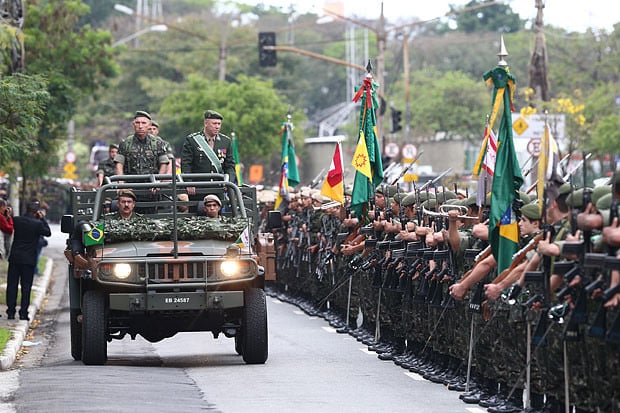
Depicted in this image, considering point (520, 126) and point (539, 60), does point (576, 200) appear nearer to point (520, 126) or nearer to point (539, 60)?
point (520, 126)

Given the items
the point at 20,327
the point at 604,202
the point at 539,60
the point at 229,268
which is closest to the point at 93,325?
the point at 229,268

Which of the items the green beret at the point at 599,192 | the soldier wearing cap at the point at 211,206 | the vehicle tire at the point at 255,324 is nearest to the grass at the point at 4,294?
the soldier wearing cap at the point at 211,206

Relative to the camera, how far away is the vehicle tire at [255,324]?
1605 cm

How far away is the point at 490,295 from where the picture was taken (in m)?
12.2

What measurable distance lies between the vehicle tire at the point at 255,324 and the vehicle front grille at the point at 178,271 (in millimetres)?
615

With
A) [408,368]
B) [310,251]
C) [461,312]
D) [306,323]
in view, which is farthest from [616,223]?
[310,251]

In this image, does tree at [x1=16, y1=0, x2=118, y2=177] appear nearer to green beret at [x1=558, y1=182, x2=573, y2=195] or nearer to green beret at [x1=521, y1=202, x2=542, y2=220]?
green beret at [x1=521, y1=202, x2=542, y2=220]

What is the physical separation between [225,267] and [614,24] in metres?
51.5

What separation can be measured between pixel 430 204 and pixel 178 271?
2.88 m

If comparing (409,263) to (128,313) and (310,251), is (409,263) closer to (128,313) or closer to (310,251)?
(128,313)

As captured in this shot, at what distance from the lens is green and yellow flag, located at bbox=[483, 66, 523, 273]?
1303 centimetres

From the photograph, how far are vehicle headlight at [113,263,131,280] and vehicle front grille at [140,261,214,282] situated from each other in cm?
14

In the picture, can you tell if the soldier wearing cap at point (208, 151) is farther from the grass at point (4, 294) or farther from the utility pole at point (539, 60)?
the utility pole at point (539, 60)

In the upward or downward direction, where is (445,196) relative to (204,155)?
downward
